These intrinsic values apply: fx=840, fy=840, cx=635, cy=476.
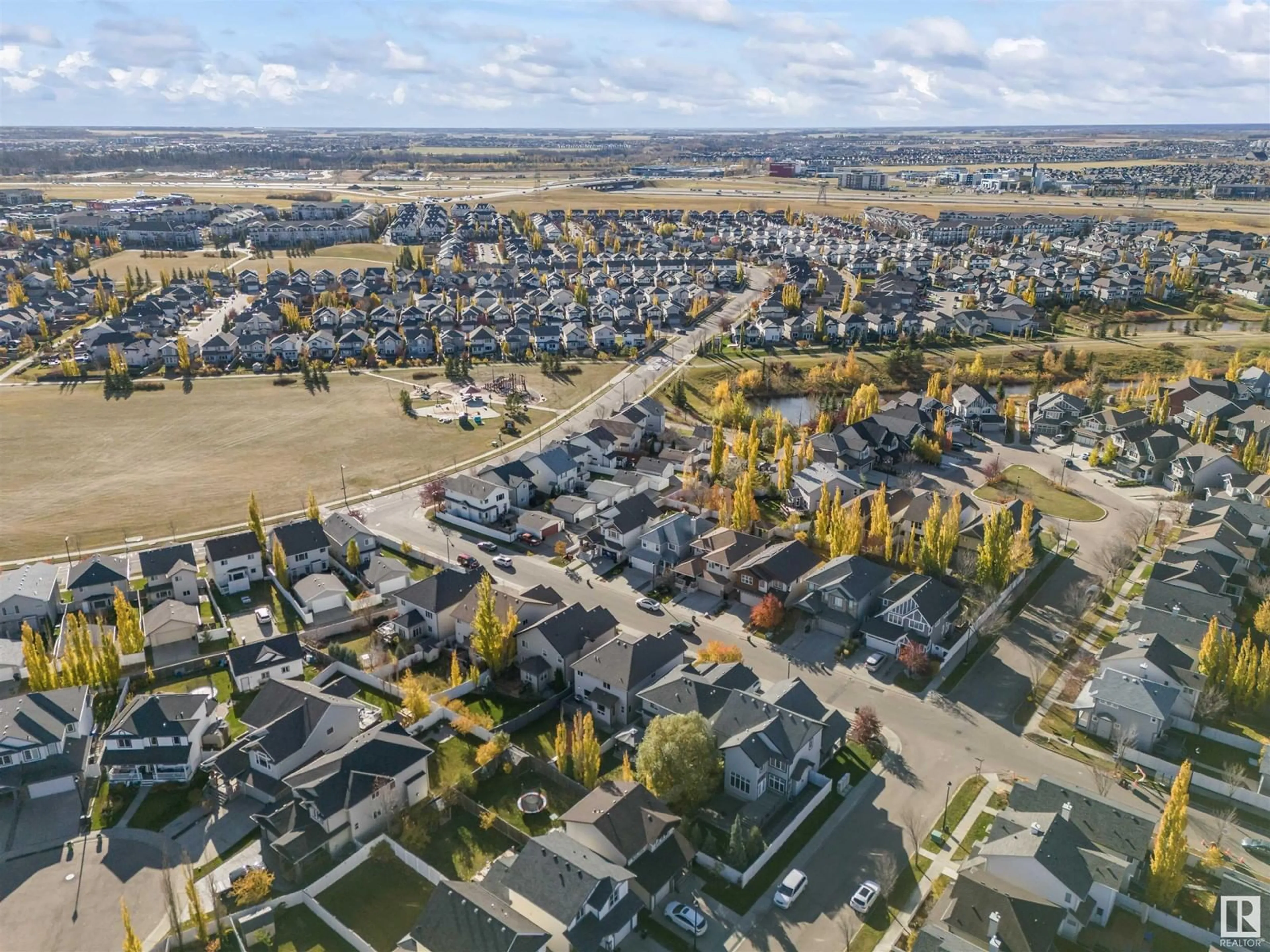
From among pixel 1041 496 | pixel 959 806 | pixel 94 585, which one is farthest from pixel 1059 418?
pixel 94 585

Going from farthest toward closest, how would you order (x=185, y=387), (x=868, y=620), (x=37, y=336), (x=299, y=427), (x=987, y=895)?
1. (x=37, y=336)
2. (x=185, y=387)
3. (x=299, y=427)
4. (x=868, y=620)
5. (x=987, y=895)

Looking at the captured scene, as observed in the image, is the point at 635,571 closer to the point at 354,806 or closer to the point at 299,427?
the point at 354,806

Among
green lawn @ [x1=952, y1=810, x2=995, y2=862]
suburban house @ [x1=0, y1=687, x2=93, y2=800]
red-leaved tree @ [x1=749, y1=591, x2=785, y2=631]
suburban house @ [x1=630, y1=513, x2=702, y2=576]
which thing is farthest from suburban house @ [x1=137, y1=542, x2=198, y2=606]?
green lawn @ [x1=952, y1=810, x2=995, y2=862]

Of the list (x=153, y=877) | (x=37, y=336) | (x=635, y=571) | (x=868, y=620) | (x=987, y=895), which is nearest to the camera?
(x=987, y=895)

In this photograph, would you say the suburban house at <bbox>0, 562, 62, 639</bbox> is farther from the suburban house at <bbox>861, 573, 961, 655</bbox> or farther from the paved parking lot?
the suburban house at <bbox>861, 573, 961, 655</bbox>

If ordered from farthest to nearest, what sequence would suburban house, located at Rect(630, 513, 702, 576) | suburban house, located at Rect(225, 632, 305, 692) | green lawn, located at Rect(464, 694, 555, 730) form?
suburban house, located at Rect(630, 513, 702, 576) → suburban house, located at Rect(225, 632, 305, 692) → green lawn, located at Rect(464, 694, 555, 730)

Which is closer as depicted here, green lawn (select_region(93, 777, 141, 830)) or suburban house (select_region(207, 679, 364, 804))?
green lawn (select_region(93, 777, 141, 830))

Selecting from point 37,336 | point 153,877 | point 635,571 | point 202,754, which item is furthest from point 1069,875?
point 37,336
